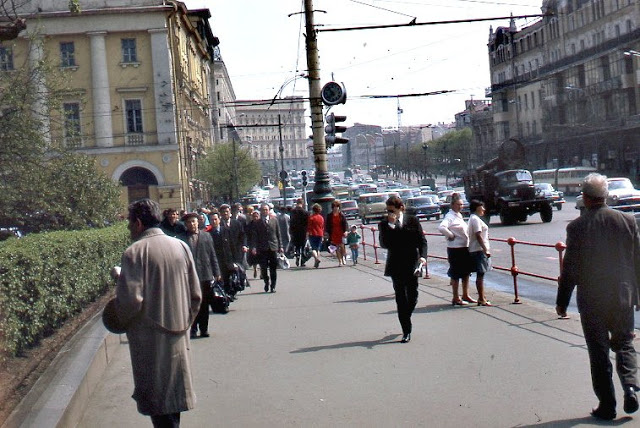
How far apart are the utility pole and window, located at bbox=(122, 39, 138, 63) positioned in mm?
32019

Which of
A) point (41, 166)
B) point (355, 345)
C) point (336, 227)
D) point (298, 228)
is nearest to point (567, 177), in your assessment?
point (298, 228)

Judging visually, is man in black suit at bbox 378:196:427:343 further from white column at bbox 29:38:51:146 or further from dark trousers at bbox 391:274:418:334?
white column at bbox 29:38:51:146

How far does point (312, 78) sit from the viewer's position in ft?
77.9

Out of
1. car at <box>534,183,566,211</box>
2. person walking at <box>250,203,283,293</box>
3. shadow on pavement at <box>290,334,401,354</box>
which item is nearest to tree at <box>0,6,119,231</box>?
person walking at <box>250,203,283,293</box>

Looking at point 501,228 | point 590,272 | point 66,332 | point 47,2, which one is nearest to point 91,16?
point 47,2

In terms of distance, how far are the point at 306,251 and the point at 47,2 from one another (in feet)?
113

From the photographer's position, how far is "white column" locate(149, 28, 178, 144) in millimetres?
54781

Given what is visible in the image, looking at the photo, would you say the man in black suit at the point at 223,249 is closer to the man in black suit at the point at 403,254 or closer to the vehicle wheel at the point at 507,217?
the man in black suit at the point at 403,254

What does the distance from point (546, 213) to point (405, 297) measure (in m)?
31.7

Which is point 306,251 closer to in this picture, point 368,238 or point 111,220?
point 111,220

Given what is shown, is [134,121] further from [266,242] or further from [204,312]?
[204,312]

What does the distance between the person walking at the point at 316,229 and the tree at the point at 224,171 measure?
46677mm

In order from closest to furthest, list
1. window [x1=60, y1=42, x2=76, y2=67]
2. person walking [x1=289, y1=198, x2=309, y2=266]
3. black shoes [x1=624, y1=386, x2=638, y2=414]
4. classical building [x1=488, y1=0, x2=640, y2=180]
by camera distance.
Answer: black shoes [x1=624, y1=386, x2=638, y2=414] → person walking [x1=289, y1=198, x2=309, y2=266] → window [x1=60, y1=42, x2=76, y2=67] → classical building [x1=488, y1=0, x2=640, y2=180]

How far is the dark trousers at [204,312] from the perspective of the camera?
40.0ft
